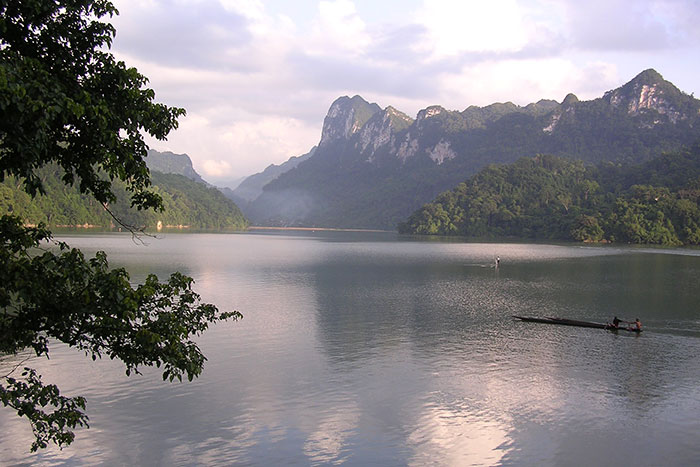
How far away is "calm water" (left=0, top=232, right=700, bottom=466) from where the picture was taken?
17.5m

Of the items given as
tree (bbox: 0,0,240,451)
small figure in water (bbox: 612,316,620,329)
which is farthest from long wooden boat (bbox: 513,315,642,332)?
tree (bbox: 0,0,240,451)

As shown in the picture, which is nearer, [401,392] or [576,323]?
[401,392]

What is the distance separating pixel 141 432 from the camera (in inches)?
725

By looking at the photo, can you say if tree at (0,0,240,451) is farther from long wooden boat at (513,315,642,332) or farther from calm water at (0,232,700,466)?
long wooden boat at (513,315,642,332)

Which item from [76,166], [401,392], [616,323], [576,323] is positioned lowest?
[401,392]

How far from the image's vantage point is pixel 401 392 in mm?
23109

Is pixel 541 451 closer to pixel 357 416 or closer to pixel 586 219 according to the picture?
pixel 357 416

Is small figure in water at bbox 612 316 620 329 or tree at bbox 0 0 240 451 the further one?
small figure in water at bbox 612 316 620 329

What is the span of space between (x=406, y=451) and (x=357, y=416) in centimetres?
307

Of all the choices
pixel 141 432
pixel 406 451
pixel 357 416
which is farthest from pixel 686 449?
pixel 141 432

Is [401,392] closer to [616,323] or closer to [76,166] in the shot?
[76,166]

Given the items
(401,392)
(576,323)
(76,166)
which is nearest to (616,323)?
(576,323)

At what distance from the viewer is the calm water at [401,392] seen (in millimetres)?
17484

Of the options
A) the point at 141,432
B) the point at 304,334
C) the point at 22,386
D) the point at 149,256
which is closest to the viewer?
the point at 22,386
